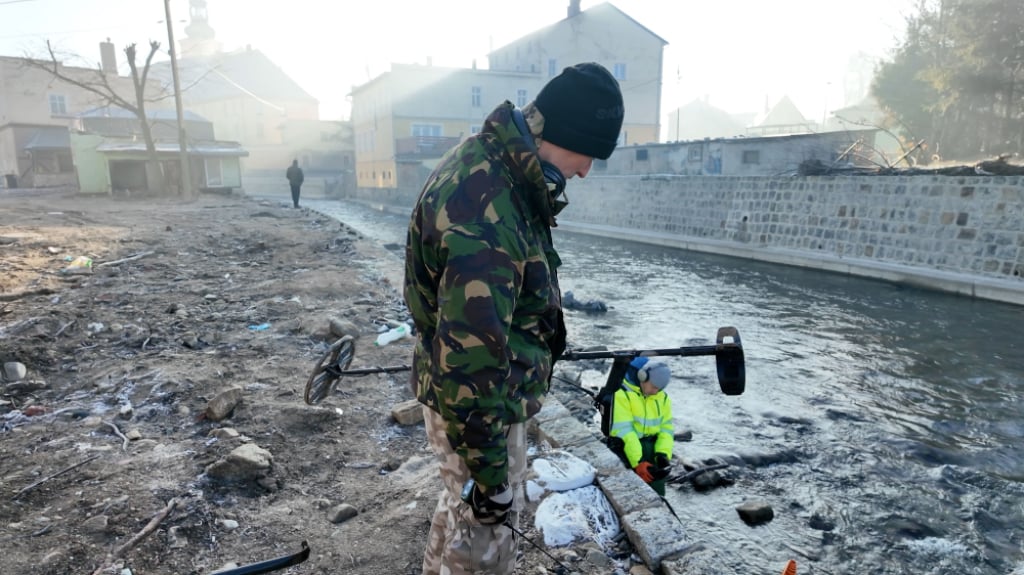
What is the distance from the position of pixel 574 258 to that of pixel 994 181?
926cm

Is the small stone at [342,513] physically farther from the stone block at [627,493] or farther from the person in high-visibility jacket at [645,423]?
the person in high-visibility jacket at [645,423]

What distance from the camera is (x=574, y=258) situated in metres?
16.1

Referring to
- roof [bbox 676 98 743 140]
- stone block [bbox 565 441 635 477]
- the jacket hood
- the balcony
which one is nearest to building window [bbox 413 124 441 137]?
the balcony

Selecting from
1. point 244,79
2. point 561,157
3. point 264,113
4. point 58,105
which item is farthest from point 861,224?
point 244,79

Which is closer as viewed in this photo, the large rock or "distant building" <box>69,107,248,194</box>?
the large rock

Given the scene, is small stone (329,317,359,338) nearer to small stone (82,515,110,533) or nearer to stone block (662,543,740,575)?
small stone (82,515,110,533)

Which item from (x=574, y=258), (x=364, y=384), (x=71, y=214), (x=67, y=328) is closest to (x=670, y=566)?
(x=364, y=384)

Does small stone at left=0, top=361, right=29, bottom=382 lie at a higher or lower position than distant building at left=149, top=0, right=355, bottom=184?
lower

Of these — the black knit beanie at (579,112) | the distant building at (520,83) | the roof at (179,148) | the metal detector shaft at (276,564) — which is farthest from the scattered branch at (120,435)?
the distant building at (520,83)

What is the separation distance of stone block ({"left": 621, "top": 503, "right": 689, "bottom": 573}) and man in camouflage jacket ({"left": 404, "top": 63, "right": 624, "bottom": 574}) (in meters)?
1.16

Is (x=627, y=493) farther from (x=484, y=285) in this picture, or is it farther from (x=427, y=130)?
(x=427, y=130)

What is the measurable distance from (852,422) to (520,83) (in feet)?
124

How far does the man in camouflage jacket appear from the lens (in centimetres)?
159

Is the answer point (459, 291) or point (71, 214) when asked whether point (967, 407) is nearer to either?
point (459, 291)
